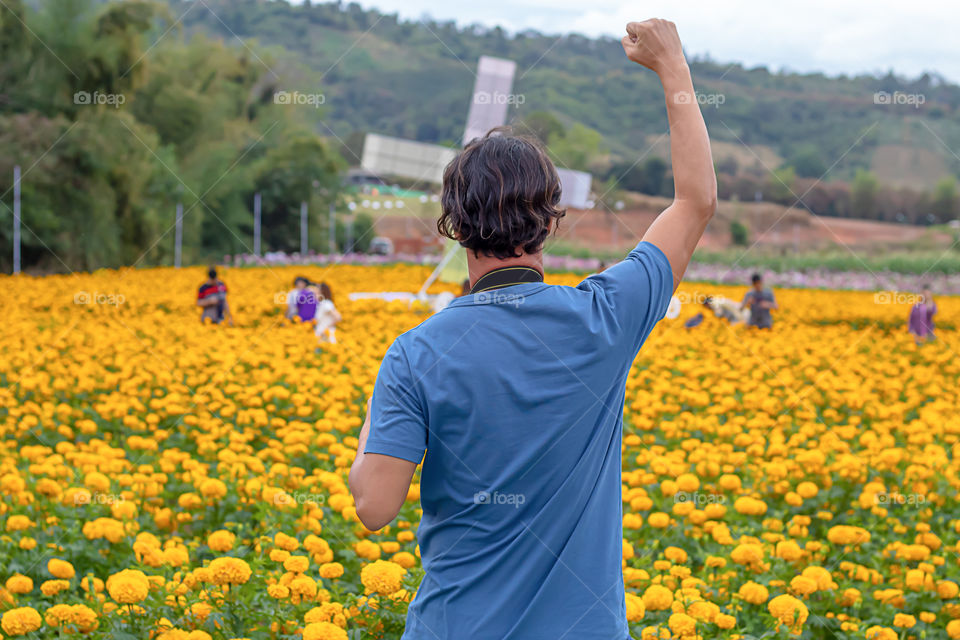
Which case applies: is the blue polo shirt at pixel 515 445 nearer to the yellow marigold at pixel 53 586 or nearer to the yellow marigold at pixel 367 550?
the yellow marigold at pixel 367 550

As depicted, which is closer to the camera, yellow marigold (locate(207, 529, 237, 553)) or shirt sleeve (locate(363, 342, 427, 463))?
shirt sleeve (locate(363, 342, 427, 463))

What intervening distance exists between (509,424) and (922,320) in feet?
35.9

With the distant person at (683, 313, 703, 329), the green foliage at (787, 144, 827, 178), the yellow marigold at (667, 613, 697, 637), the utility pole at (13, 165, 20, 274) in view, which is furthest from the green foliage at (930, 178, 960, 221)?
the yellow marigold at (667, 613, 697, 637)

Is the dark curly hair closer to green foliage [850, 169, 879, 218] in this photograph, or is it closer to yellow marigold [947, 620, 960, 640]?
yellow marigold [947, 620, 960, 640]

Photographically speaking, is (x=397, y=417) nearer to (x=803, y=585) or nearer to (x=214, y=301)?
(x=803, y=585)

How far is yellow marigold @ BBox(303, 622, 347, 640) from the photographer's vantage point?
200 cm

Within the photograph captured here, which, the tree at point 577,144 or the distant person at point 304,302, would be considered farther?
the tree at point 577,144

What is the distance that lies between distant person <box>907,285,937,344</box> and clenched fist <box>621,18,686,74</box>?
10501 mm

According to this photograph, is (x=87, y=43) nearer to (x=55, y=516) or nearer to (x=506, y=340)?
(x=55, y=516)

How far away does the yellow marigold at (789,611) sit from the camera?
247 centimetres

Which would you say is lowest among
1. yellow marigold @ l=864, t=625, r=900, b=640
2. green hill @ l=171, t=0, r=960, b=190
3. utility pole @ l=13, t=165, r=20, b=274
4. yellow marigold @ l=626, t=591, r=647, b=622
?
yellow marigold @ l=864, t=625, r=900, b=640

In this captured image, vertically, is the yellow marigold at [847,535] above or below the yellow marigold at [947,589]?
Result: above

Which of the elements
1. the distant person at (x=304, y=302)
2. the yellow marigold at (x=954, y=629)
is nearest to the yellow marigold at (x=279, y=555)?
the yellow marigold at (x=954, y=629)

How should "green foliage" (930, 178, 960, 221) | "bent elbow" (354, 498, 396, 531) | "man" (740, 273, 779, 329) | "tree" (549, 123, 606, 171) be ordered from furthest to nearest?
1. "green foliage" (930, 178, 960, 221)
2. "tree" (549, 123, 606, 171)
3. "man" (740, 273, 779, 329)
4. "bent elbow" (354, 498, 396, 531)
